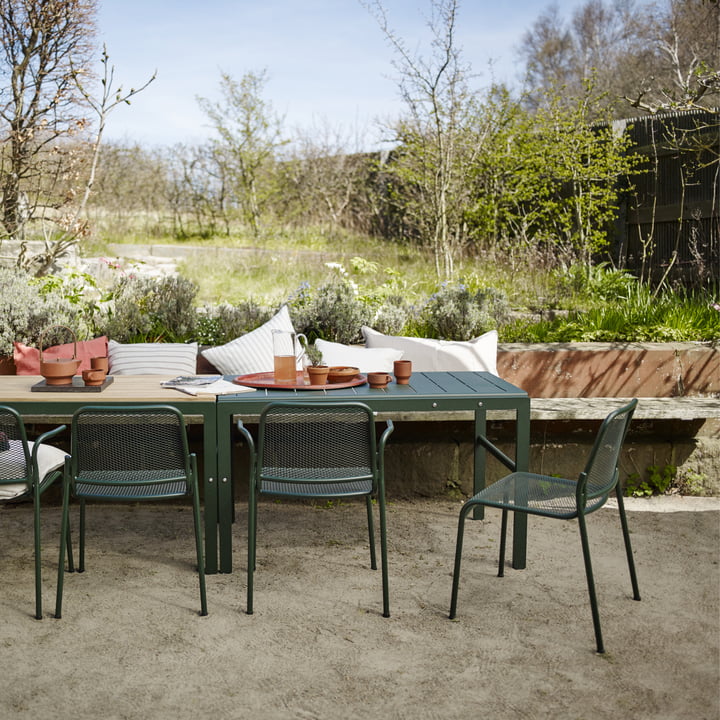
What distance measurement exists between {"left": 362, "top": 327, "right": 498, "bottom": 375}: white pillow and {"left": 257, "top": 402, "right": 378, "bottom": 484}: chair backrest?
5.31ft

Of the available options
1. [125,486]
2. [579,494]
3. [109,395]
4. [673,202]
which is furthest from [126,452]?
[673,202]

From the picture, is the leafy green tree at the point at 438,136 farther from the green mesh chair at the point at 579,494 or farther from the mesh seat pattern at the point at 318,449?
the mesh seat pattern at the point at 318,449

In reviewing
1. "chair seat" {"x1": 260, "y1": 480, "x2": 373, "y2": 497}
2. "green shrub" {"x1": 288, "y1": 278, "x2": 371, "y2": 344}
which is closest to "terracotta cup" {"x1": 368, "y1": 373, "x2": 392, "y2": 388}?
"chair seat" {"x1": 260, "y1": 480, "x2": 373, "y2": 497}

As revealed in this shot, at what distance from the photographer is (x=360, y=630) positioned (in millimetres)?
2773

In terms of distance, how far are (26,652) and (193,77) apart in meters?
10.9

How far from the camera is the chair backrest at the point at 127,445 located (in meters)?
2.76

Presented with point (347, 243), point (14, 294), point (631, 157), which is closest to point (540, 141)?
point (631, 157)

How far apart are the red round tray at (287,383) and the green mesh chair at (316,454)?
0.49 metres

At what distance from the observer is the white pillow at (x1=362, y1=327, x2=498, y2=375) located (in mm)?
4445

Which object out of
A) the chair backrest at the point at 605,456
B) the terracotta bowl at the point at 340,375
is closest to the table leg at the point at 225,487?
the terracotta bowl at the point at 340,375

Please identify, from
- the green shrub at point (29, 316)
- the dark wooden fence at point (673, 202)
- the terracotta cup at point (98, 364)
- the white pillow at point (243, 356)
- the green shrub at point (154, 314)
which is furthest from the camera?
the dark wooden fence at point (673, 202)

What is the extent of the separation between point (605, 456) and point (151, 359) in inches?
98.6

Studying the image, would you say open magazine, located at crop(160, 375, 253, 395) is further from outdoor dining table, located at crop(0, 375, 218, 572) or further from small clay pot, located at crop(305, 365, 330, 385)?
small clay pot, located at crop(305, 365, 330, 385)

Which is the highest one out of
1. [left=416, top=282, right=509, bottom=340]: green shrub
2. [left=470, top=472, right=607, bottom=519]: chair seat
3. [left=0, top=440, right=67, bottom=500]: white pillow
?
[left=416, top=282, right=509, bottom=340]: green shrub
